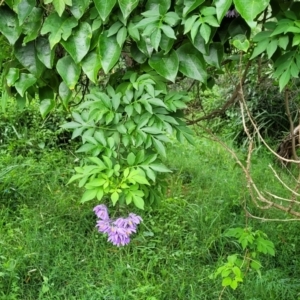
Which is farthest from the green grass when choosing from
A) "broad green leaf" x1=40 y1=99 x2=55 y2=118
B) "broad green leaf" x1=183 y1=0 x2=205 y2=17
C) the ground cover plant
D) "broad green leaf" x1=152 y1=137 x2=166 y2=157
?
"broad green leaf" x1=183 y1=0 x2=205 y2=17

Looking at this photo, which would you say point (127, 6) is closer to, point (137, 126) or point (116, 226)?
point (137, 126)

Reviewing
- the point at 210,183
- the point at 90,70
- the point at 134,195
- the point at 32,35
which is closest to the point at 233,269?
the point at 134,195

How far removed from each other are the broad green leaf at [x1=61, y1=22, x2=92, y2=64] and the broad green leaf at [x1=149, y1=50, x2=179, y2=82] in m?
0.17

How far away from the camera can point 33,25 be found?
3.99 feet

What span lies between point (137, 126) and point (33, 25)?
365 millimetres

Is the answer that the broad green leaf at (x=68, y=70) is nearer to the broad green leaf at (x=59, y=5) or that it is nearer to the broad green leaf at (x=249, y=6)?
the broad green leaf at (x=59, y=5)

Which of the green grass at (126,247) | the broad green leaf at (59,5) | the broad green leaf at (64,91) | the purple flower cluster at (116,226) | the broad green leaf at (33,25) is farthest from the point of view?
the green grass at (126,247)

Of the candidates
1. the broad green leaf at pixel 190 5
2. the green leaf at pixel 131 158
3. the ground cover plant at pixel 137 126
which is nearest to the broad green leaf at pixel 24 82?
the ground cover plant at pixel 137 126

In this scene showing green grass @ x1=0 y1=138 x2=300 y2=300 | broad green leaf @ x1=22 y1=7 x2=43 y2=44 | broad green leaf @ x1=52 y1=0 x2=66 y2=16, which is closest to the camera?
broad green leaf @ x1=52 y1=0 x2=66 y2=16

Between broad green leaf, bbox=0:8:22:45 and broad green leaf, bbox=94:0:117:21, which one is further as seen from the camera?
broad green leaf, bbox=0:8:22:45

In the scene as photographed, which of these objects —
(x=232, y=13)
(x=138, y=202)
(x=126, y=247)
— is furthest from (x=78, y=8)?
(x=126, y=247)

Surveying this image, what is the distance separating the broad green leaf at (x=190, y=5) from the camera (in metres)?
1.08

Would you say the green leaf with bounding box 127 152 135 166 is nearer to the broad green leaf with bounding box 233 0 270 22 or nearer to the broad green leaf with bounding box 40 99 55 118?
the broad green leaf with bounding box 40 99 55 118

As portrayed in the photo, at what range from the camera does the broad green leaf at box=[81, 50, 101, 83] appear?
3.92 ft
